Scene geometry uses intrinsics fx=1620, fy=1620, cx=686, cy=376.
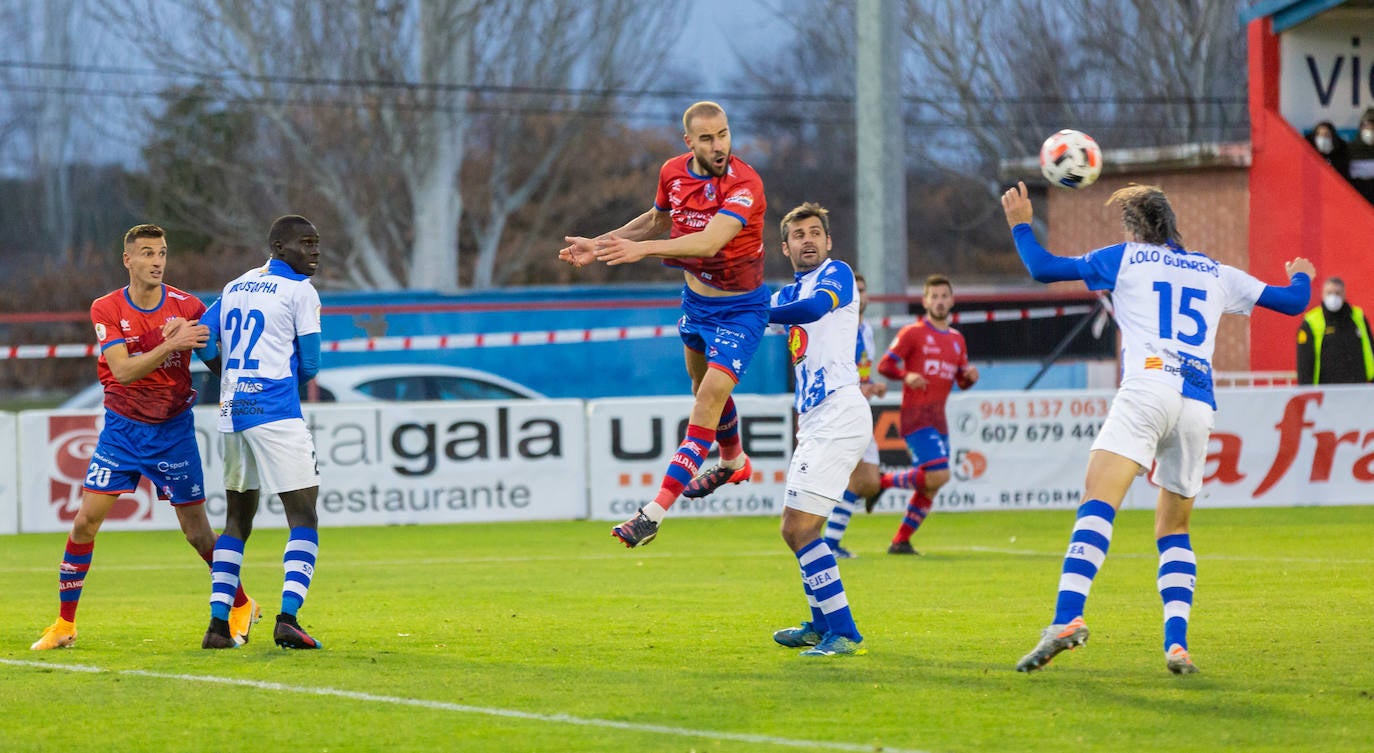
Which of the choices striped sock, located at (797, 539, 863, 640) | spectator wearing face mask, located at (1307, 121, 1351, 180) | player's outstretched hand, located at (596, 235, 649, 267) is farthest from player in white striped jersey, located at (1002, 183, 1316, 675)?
spectator wearing face mask, located at (1307, 121, 1351, 180)

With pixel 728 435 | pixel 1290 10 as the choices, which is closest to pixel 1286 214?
pixel 1290 10

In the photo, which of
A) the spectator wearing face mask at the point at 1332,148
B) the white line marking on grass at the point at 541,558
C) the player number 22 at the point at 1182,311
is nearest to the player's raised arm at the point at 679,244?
the player number 22 at the point at 1182,311

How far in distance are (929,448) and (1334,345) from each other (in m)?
7.62

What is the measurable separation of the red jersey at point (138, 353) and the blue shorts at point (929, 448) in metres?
6.95

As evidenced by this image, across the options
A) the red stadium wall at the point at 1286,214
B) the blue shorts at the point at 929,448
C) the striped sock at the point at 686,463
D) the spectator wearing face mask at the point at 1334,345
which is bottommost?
the blue shorts at the point at 929,448

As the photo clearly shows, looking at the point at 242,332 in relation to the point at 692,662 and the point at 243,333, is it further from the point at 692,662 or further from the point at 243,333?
the point at 692,662

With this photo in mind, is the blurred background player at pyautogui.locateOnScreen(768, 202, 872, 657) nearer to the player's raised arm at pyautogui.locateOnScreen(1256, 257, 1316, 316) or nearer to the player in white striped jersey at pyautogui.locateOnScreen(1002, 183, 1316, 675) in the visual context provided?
the player in white striped jersey at pyautogui.locateOnScreen(1002, 183, 1316, 675)

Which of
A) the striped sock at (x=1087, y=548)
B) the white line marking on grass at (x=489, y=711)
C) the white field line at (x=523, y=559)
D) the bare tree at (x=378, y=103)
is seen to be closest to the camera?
the white line marking on grass at (x=489, y=711)

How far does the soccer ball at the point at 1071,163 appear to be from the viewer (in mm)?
8320

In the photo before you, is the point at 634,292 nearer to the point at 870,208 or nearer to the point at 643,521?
the point at 870,208

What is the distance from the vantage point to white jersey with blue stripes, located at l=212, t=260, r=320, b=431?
27.2ft

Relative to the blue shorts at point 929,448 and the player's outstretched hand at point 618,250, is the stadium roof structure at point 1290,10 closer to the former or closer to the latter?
the blue shorts at point 929,448

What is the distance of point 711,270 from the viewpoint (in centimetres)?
831

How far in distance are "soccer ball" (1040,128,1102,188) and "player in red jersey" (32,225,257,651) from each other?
14.9ft
